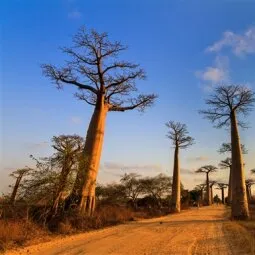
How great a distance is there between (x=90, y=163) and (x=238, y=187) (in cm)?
665

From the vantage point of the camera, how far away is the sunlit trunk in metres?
11.5

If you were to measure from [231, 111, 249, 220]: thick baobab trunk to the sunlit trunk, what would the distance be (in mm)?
5827

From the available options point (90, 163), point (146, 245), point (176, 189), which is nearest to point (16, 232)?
point (146, 245)

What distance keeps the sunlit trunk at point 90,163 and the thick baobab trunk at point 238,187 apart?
5827mm

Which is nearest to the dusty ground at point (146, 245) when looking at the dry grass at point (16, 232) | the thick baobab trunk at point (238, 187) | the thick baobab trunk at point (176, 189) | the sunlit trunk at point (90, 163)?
the dry grass at point (16, 232)

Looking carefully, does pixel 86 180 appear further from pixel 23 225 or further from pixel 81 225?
pixel 23 225

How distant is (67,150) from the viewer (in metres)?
10.9

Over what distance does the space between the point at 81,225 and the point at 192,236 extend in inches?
130

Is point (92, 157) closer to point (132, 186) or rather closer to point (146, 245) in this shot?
point (146, 245)

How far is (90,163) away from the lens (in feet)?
41.6

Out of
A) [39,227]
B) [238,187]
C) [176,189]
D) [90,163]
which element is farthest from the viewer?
[176,189]

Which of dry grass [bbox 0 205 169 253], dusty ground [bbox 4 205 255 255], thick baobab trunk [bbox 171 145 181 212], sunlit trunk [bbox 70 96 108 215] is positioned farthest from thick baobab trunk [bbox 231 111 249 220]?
thick baobab trunk [bbox 171 145 181 212]

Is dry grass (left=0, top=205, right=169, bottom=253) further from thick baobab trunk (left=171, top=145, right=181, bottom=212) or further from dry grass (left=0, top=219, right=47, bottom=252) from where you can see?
thick baobab trunk (left=171, top=145, right=181, bottom=212)

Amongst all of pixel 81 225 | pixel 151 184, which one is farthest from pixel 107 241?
pixel 151 184
